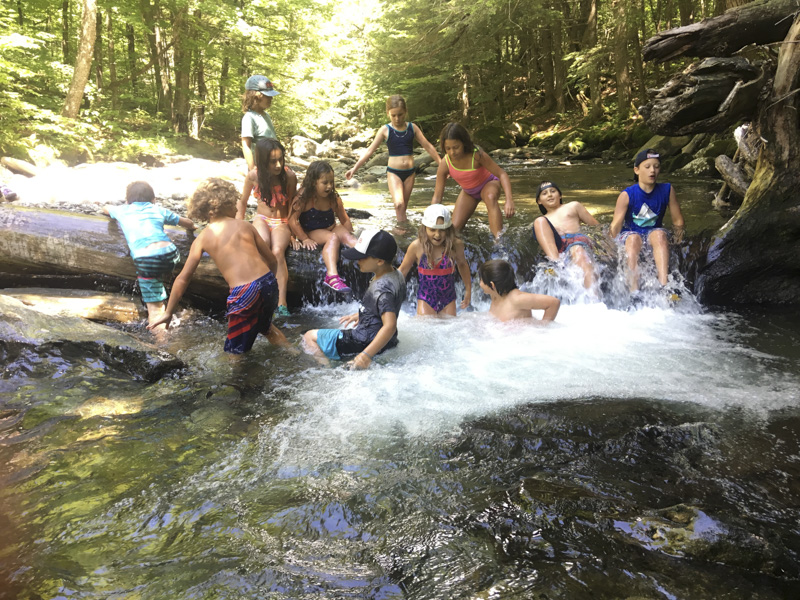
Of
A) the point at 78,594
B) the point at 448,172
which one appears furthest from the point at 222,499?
the point at 448,172

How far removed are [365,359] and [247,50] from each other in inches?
739

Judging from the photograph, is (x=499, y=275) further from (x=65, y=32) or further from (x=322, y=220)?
(x=65, y=32)

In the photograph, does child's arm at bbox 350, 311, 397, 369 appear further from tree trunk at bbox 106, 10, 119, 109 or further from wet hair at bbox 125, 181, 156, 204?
tree trunk at bbox 106, 10, 119, 109

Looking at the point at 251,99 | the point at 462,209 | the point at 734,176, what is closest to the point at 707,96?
the point at 734,176

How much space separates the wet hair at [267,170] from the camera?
5.88m

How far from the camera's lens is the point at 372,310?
4.66 meters

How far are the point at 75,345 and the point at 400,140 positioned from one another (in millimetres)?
4559

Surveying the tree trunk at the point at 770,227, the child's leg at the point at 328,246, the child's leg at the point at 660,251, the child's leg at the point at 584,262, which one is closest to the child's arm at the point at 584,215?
the child's leg at the point at 584,262

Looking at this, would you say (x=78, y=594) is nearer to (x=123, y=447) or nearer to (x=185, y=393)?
(x=123, y=447)

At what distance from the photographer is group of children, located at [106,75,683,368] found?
187 inches

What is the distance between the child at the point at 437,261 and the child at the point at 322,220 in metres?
0.87

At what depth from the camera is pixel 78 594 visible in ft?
6.97

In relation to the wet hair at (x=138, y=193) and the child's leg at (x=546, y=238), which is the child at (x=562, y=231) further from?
the wet hair at (x=138, y=193)

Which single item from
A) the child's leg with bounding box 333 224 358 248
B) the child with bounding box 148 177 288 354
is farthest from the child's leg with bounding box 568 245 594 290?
the child with bounding box 148 177 288 354
